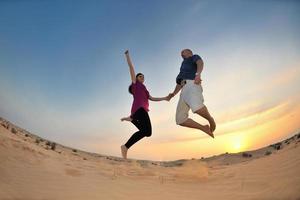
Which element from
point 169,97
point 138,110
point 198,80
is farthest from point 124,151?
point 198,80

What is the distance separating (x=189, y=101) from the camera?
602 cm

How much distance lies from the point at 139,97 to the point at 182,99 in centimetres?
107

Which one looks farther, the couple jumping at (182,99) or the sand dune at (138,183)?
the couple jumping at (182,99)

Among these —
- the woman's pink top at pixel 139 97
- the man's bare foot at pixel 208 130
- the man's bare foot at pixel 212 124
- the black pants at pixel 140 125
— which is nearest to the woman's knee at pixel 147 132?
the black pants at pixel 140 125

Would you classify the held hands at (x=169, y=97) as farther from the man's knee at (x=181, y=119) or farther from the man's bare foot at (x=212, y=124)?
the man's bare foot at (x=212, y=124)

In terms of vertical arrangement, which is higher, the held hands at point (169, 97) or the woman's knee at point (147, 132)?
the held hands at point (169, 97)

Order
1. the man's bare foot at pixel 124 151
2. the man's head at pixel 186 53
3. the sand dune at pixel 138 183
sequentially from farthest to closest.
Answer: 1. the man's bare foot at pixel 124 151
2. the man's head at pixel 186 53
3. the sand dune at pixel 138 183

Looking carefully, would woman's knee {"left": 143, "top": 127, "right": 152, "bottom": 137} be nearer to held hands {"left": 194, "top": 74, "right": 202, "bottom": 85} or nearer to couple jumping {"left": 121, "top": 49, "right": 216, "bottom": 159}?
couple jumping {"left": 121, "top": 49, "right": 216, "bottom": 159}

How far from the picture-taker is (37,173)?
568 centimetres

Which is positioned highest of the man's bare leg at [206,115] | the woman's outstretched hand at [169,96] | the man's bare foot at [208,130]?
the woman's outstretched hand at [169,96]

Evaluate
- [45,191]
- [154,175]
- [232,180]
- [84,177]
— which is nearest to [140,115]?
[154,175]

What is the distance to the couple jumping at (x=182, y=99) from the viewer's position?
19.7 feet

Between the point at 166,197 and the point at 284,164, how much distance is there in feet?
7.71

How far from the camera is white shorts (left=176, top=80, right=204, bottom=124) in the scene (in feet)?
19.5
